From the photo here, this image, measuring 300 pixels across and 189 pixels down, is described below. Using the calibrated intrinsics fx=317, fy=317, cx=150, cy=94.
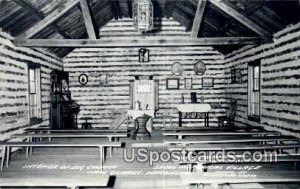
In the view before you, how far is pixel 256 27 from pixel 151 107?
6912 mm

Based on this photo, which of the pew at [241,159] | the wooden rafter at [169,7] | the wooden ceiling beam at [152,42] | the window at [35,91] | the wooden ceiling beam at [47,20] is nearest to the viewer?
the pew at [241,159]

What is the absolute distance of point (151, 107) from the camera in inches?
587

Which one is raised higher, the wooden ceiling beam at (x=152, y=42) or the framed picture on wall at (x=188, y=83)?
the wooden ceiling beam at (x=152, y=42)

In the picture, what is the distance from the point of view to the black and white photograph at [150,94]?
261 inches

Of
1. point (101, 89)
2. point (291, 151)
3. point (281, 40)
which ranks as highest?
point (281, 40)

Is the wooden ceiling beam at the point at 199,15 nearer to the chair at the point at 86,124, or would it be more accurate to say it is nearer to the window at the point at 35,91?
the window at the point at 35,91

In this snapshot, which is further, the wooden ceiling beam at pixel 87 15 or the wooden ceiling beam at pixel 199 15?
the wooden ceiling beam at pixel 199 15

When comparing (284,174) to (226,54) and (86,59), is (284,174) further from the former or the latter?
(86,59)

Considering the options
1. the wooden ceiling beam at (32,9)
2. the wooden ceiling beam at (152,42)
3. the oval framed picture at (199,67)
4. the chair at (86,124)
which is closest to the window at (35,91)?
the wooden ceiling beam at (32,9)

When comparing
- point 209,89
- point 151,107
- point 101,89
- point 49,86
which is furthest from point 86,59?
point 209,89

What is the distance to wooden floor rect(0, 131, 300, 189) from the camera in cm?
640

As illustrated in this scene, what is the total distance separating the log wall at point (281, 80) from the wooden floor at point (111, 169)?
1.69 meters

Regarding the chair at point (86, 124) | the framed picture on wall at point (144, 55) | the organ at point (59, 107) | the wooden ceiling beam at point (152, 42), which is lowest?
the chair at point (86, 124)

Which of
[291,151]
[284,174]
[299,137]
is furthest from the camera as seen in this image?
[291,151]
